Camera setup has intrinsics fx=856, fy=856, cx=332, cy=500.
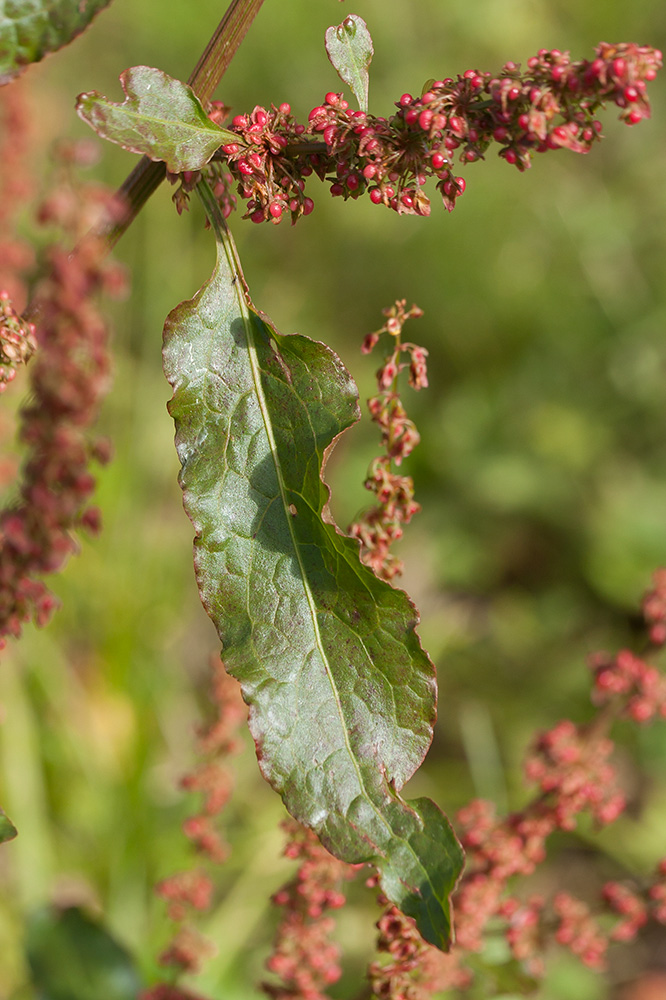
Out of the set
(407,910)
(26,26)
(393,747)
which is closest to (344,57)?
(26,26)

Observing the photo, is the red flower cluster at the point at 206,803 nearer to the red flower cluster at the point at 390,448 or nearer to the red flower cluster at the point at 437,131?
the red flower cluster at the point at 390,448

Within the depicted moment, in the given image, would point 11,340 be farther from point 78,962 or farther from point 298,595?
point 78,962

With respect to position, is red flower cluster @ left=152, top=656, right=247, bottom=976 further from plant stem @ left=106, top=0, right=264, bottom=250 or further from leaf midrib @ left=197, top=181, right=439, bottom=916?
plant stem @ left=106, top=0, right=264, bottom=250

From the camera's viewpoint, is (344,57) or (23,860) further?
(23,860)

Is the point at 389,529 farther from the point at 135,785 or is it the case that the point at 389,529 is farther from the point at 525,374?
the point at 525,374

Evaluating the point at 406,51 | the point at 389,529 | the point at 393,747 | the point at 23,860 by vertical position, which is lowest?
the point at 23,860

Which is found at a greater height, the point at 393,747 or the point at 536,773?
the point at 393,747

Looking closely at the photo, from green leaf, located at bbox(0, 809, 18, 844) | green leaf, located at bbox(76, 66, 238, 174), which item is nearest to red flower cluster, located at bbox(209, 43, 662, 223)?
green leaf, located at bbox(76, 66, 238, 174)

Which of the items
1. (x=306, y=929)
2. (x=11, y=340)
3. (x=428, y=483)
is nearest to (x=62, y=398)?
(x=11, y=340)

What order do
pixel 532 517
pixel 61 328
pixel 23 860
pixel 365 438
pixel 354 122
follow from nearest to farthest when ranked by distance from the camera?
pixel 61 328 → pixel 354 122 → pixel 23 860 → pixel 532 517 → pixel 365 438
